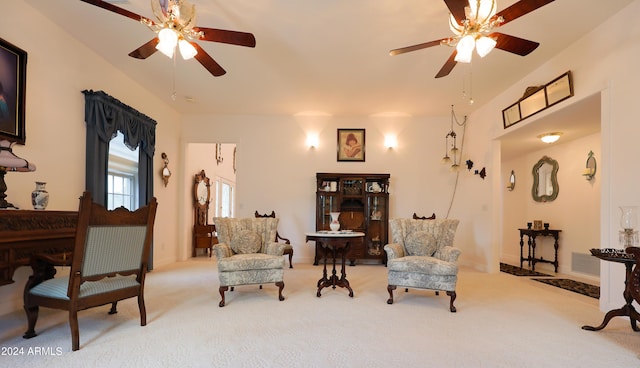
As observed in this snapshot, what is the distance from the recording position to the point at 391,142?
6.59m

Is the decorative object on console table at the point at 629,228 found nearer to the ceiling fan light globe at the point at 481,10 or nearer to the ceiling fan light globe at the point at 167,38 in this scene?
the ceiling fan light globe at the point at 481,10

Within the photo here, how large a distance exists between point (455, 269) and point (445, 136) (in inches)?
149

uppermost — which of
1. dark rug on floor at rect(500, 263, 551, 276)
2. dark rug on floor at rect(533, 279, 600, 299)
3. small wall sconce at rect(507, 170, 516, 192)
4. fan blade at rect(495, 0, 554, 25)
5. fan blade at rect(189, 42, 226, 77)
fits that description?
fan blade at rect(495, 0, 554, 25)

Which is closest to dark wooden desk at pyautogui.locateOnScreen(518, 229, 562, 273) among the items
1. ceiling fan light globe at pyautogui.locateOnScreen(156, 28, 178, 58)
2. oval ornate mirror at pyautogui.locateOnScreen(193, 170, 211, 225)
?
ceiling fan light globe at pyautogui.locateOnScreen(156, 28, 178, 58)

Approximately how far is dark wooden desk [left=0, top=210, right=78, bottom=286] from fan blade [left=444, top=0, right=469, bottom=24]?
3470 mm

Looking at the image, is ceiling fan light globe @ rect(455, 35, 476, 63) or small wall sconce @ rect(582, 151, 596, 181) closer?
ceiling fan light globe @ rect(455, 35, 476, 63)

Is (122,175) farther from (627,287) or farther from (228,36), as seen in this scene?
(627,287)

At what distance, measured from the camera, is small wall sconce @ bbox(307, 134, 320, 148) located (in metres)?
6.62

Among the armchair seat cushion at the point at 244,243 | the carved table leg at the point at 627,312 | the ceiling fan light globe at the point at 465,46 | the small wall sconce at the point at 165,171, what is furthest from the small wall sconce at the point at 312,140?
the carved table leg at the point at 627,312

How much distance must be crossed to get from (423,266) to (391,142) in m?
3.58

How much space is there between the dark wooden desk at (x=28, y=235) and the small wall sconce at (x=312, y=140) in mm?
4327

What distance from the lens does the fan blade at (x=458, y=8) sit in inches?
88.3

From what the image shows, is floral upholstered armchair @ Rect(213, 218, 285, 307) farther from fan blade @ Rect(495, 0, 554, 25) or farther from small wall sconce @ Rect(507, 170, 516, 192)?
small wall sconce @ Rect(507, 170, 516, 192)

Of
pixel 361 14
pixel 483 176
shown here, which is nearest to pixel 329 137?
pixel 483 176
